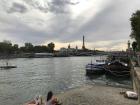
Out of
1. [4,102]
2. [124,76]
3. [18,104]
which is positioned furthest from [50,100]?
[124,76]

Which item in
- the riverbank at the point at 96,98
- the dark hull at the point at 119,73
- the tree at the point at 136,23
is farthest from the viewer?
the tree at the point at 136,23

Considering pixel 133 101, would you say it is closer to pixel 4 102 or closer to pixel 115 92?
pixel 115 92

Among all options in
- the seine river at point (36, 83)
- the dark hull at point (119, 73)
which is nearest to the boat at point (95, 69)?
the seine river at point (36, 83)

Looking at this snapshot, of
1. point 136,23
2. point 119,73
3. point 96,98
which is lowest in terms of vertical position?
point 96,98

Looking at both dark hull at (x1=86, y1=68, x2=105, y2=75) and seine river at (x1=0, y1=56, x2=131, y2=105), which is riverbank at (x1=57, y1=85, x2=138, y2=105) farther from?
dark hull at (x1=86, y1=68, x2=105, y2=75)

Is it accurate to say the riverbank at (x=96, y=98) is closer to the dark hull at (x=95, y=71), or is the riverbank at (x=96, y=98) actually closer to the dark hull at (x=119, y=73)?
the dark hull at (x=119, y=73)

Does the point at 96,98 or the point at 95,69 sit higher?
the point at 95,69

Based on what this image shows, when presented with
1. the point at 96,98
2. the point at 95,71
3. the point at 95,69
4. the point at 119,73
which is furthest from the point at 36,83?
the point at 96,98

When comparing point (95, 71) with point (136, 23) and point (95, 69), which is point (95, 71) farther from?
point (136, 23)

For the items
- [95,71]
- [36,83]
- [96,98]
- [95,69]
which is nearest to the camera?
[96,98]

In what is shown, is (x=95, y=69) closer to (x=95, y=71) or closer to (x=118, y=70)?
(x=95, y=71)

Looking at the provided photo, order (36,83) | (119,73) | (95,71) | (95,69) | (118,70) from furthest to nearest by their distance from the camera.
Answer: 1. (95,69)
2. (95,71)
3. (118,70)
4. (119,73)
5. (36,83)

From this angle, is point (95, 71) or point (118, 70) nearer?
point (118, 70)

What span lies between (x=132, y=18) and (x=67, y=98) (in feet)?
178
